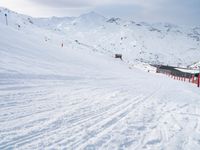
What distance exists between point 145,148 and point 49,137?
1.97 metres

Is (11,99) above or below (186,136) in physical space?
above

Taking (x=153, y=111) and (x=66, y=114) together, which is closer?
(x=66, y=114)

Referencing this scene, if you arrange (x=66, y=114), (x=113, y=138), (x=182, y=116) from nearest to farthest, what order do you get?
(x=113, y=138)
(x=66, y=114)
(x=182, y=116)

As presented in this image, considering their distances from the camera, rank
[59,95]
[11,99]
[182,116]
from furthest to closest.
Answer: [59,95] → [182,116] → [11,99]

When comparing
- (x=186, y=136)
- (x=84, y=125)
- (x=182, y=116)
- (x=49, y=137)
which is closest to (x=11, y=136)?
(x=49, y=137)

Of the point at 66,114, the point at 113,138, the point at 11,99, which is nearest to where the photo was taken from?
the point at 113,138

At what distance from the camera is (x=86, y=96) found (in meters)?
9.73

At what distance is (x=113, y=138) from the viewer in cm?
543

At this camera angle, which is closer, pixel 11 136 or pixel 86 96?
pixel 11 136

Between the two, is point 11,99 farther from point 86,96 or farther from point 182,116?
point 182,116

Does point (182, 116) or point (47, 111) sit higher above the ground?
point (47, 111)

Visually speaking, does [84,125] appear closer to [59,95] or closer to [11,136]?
[11,136]

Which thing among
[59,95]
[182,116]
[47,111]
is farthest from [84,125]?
[182,116]

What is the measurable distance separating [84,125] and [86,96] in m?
3.69
